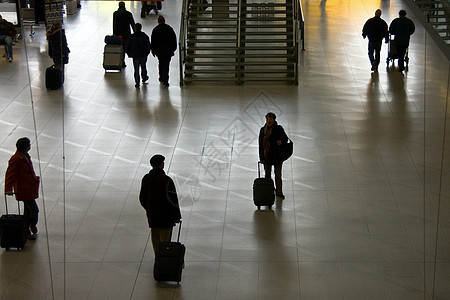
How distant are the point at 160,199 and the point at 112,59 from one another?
1049 cm

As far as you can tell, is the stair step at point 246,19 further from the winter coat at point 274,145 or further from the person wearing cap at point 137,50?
the winter coat at point 274,145

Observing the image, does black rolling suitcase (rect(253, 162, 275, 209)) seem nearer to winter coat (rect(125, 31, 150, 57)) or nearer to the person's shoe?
the person's shoe

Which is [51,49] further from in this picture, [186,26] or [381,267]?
[381,267]

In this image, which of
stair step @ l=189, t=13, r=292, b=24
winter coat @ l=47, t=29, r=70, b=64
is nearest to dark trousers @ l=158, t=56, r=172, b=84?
winter coat @ l=47, t=29, r=70, b=64

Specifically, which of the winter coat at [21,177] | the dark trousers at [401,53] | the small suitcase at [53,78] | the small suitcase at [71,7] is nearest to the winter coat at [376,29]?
the dark trousers at [401,53]

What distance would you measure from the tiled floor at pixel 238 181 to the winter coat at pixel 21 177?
722 mm

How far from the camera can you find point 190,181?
13836mm

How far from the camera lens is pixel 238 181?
13.8 m

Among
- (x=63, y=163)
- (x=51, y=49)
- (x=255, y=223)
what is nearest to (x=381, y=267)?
(x=255, y=223)

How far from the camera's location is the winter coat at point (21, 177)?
1146 cm

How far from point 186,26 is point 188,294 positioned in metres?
12.7

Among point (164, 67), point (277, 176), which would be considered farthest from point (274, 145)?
point (164, 67)

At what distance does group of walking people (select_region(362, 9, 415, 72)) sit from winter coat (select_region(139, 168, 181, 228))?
11.0 metres

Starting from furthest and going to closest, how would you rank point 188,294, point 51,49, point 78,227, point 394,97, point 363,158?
point 51,49, point 394,97, point 363,158, point 78,227, point 188,294
